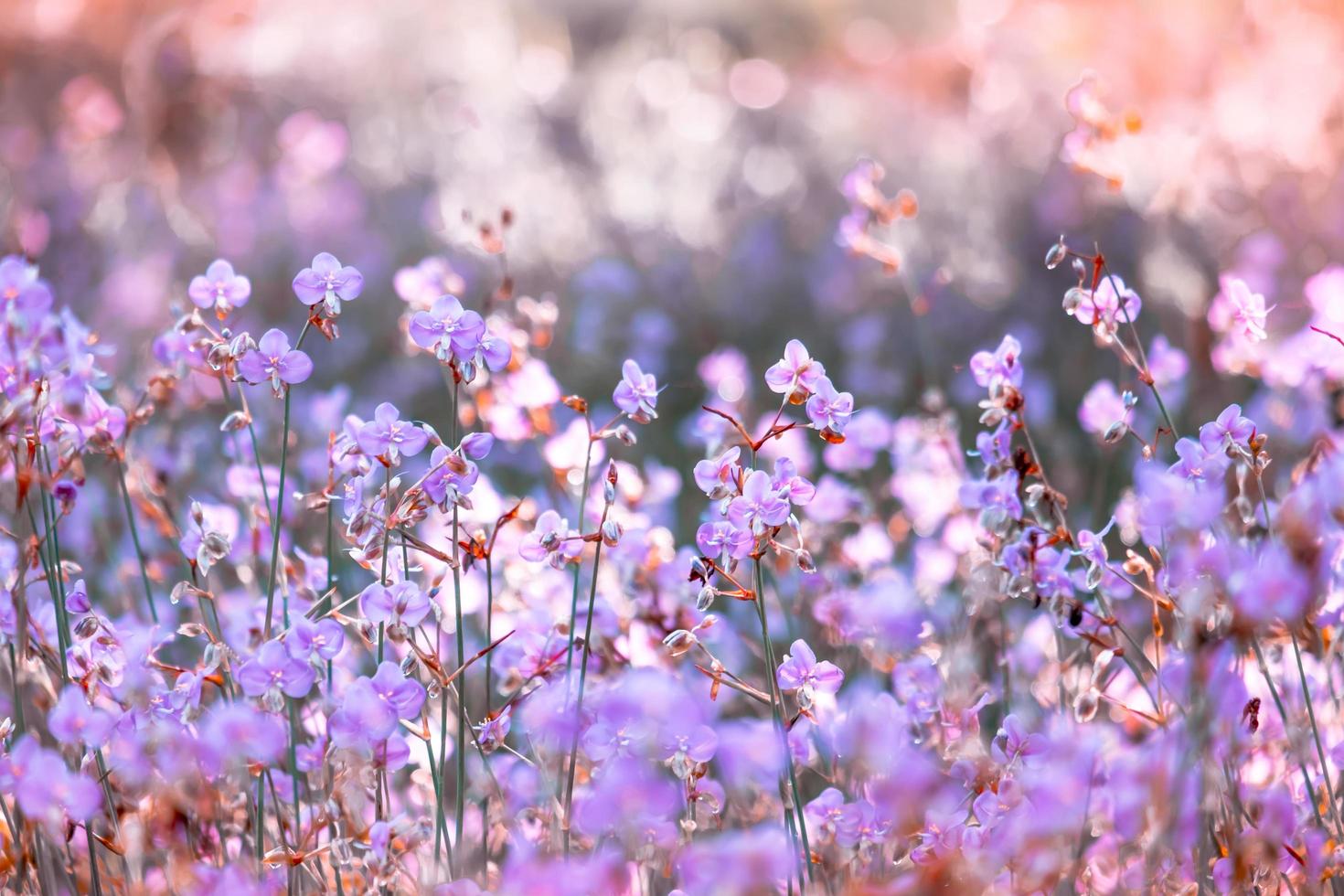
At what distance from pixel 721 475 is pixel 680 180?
439 centimetres

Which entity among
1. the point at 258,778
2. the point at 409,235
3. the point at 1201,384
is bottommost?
Result: the point at 258,778

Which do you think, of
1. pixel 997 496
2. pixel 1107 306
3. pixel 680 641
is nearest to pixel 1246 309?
pixel 1107 306

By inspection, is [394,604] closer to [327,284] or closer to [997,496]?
[327,284]

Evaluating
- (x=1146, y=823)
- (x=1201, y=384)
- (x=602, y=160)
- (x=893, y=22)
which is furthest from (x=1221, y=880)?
(x=893, y=22)

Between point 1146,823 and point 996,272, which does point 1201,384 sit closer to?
point 996,272

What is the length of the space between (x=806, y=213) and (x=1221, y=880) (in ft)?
15.5

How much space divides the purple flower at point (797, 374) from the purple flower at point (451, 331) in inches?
12.8

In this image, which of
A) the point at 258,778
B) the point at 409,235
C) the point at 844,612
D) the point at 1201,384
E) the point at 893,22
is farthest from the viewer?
the point at 893,22

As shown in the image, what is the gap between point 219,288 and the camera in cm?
151

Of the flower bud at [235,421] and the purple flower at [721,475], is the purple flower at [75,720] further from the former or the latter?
the purple flower at [721,475]

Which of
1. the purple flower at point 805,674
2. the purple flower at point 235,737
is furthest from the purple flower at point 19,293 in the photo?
the purple flower at point 805,674

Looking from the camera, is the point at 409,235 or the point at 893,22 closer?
the point at 409,235

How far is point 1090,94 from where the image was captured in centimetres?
196

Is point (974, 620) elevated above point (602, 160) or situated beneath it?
situated beneath
